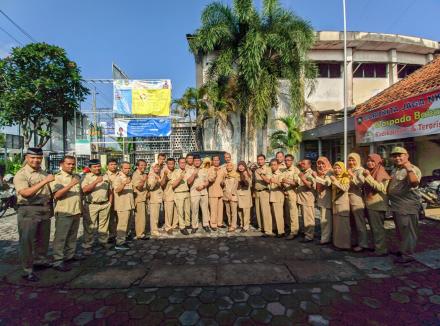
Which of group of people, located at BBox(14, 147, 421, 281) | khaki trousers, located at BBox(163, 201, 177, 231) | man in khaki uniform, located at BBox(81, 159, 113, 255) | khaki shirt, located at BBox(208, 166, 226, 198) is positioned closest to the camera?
group of people, located at BBox(14, 147, 421, 281)

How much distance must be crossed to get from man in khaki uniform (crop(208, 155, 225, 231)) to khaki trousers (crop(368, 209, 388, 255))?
2955 millimetres

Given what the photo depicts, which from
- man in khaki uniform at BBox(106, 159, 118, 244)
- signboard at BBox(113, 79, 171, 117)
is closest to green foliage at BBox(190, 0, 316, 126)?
signboard at BBox(113, 79, 171, 117)

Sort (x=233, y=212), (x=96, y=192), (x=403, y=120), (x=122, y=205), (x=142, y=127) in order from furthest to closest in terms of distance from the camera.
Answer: (x=142, y=127) < (x=403, y=120) < (x=233, y=212) < (x=122, y=205) < (x=96, y=192)

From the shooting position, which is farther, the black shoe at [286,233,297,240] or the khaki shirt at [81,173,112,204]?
the black shoe at [286,233,297,240]

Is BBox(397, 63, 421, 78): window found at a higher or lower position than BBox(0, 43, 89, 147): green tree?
higher

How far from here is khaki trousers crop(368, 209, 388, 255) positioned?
13.0ft

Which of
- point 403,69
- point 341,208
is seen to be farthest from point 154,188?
point 403,69

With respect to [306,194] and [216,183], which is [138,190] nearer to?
[216,183]

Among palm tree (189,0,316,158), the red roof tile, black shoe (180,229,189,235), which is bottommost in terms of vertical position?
black shoe (180,229,189,235)

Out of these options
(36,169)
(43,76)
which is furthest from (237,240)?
(43,76)

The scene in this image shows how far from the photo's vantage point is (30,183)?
3.36m

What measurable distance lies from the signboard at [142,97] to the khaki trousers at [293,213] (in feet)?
28.6

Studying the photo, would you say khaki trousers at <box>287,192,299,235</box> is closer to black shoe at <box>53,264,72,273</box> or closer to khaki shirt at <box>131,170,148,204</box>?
khaki shirt at <box>131,170,148,204</box>

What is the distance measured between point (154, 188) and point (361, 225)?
395 cm
